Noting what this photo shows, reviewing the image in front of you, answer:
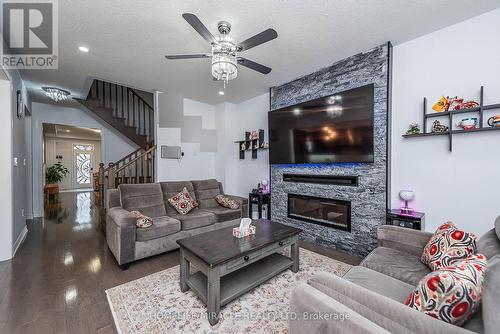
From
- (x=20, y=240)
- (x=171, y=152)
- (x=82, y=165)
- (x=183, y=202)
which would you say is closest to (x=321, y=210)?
(x=183, y=202)

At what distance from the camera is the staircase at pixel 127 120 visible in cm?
477

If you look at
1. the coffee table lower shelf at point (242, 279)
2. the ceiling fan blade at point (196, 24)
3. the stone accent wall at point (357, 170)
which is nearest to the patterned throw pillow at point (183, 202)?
the coffee table lower shelf at point (242, 279)

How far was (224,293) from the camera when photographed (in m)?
1.84

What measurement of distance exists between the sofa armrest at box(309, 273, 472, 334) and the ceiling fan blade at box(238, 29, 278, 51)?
1.81 meters

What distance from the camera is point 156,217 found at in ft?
10.5

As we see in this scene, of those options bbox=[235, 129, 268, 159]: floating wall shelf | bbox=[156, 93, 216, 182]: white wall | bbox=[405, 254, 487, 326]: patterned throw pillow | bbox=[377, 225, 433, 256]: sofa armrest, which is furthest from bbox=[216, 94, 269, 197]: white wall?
bbox=[405, 254, 487, 326]: patterned throw pillow

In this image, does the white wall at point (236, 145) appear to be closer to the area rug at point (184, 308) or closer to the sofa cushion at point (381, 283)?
the area rug at point (184, 308)

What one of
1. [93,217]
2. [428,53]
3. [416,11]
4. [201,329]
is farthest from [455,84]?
[93,217]

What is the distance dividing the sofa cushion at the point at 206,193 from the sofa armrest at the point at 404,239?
8.98 ft

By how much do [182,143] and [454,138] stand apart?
4.59 meters

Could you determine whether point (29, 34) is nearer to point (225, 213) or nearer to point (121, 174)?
point (121, 174)

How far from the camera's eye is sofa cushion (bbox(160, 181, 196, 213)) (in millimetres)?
3551

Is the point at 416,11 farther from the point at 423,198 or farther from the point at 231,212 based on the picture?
the point at 231,212

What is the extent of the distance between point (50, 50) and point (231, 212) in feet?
11.2
